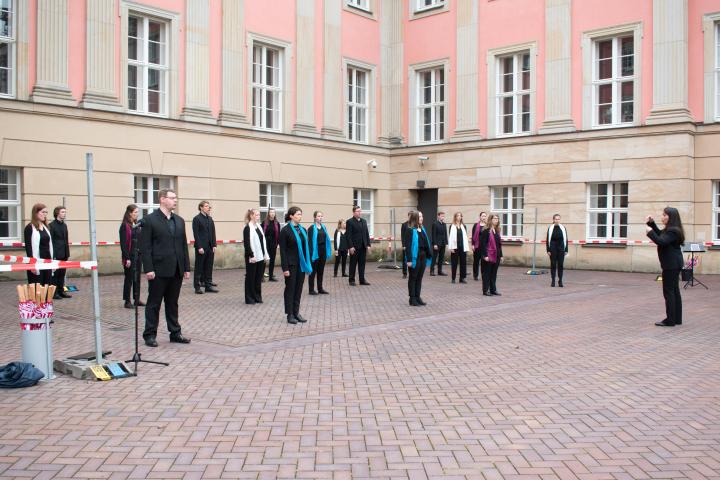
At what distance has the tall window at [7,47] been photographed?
17062 millimetres

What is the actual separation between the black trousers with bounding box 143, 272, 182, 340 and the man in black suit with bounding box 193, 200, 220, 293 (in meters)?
5.86

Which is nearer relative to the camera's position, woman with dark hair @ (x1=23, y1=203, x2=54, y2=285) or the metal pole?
the metal pole

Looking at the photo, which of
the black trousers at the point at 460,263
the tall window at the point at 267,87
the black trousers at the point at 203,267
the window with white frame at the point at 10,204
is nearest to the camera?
the black trousers at the point at 203,267

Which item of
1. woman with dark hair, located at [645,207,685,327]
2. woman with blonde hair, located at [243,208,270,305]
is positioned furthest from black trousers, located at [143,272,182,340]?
woman with dark hair, located at [645,207,685,327]

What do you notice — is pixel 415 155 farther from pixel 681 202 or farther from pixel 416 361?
pixel 416 361

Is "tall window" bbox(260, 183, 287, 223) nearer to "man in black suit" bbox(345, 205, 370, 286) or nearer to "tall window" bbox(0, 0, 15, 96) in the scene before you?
"man in black suit" bbox(345, 205, 370, 286)

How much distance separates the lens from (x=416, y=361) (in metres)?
7.84

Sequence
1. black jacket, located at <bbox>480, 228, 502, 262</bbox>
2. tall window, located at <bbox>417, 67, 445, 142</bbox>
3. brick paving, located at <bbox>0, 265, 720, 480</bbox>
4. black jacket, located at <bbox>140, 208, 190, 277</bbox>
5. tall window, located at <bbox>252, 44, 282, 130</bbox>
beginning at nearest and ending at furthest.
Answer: brick paving, located at <bbox>0, 265, 720, 480</bbox>, black jacket, located at <bbox>140, 208, 190, 277</bbox>, black jacket, located at <bbox>480, 228, 502, 262</bbox>, tall window, located at <bbox>252, 44, 282, 130</bbox>, tall window, located at <bbox>417, 67, 445, 142</bbox>

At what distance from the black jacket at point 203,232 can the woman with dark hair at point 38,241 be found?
3.06 meters

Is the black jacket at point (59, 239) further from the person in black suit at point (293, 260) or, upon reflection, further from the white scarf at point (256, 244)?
the person in black suit at point (293, 260)

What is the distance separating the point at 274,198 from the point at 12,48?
9.54 metres

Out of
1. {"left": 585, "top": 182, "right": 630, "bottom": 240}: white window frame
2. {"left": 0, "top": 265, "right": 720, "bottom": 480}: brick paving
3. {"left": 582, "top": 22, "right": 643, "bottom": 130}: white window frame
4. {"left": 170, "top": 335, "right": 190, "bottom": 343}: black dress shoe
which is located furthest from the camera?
{"left": 585, "top": 182, "right": 630, "bottom": 240}: white window frame

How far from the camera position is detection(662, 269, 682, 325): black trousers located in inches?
416

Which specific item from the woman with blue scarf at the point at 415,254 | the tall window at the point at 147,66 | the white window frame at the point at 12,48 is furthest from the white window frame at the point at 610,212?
the white window frame at the point at 12,48
